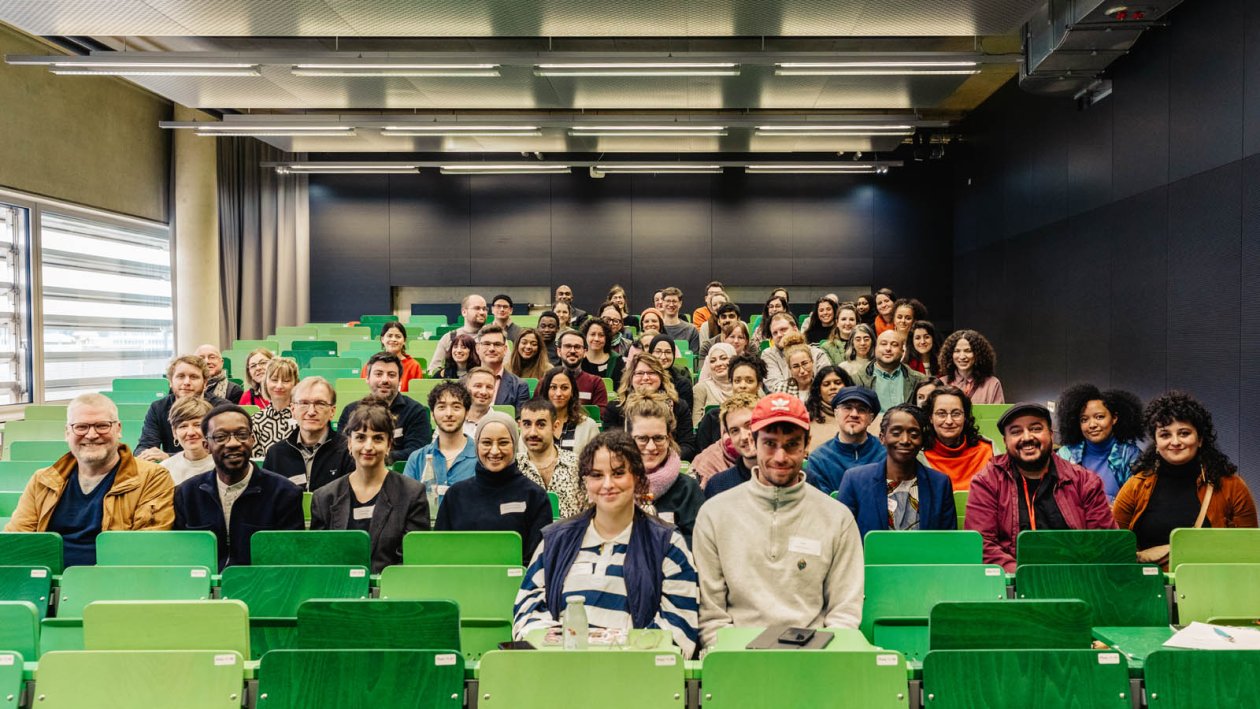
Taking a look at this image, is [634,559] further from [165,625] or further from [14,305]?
[14,305]

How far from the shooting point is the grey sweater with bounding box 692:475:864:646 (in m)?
2.90

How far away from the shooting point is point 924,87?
10.0 metres

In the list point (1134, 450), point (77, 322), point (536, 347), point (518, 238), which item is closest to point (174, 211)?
point (77, 322)

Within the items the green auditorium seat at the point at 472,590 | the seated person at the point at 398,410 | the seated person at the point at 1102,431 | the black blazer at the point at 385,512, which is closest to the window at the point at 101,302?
the seated person at the point at 398,410

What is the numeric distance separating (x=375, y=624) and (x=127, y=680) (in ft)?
2.21

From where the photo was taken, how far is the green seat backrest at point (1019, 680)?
2.57 meters

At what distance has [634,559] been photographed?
2.92 metres

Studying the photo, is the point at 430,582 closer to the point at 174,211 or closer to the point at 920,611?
the point at 920,611

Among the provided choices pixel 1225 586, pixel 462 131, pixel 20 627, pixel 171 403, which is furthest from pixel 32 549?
pixel 462 131

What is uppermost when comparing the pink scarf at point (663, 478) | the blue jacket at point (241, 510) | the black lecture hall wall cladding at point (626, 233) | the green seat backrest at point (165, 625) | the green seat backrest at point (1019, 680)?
the black lecture hall wall cladding at point (626, 233)

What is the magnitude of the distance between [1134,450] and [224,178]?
12.4 m

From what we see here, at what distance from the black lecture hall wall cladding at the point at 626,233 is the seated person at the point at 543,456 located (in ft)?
36.6

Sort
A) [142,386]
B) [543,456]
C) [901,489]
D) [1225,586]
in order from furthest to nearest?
[142,386]
[543,456]
[901,489]
[1225,586]

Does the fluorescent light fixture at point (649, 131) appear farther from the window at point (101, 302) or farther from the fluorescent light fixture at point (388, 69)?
the window at point (101, 302)
